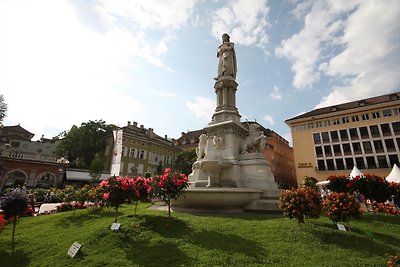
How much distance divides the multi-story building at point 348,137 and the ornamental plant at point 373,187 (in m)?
33.7

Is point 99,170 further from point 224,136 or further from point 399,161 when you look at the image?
point 399,161

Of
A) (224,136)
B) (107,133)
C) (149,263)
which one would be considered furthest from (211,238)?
(107,133)

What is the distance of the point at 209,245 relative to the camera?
5926 millimetres

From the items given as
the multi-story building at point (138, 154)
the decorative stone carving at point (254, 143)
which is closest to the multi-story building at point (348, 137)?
the multi-story building at point (138, 154)

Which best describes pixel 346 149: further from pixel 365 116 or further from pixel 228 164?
pixel 228 164

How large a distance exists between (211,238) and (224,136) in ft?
30.2

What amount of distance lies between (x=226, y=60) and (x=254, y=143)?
753 centimetres

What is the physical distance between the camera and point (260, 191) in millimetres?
11453

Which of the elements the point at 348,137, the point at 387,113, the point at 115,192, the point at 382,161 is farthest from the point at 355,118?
the point at 115,192

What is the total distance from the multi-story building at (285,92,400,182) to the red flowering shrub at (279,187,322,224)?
3907cm

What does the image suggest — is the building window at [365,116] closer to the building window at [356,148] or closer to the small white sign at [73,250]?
the building window at [356,148]

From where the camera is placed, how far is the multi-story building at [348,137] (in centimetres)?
3747

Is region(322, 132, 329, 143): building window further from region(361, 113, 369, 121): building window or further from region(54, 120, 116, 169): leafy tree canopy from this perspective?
region(54, 120, 116, 169): leafy tree canopy

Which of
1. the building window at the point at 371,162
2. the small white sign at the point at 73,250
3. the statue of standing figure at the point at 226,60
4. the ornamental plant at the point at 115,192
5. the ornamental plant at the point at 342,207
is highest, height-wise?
the statue of standing figure at the point at 226,60
